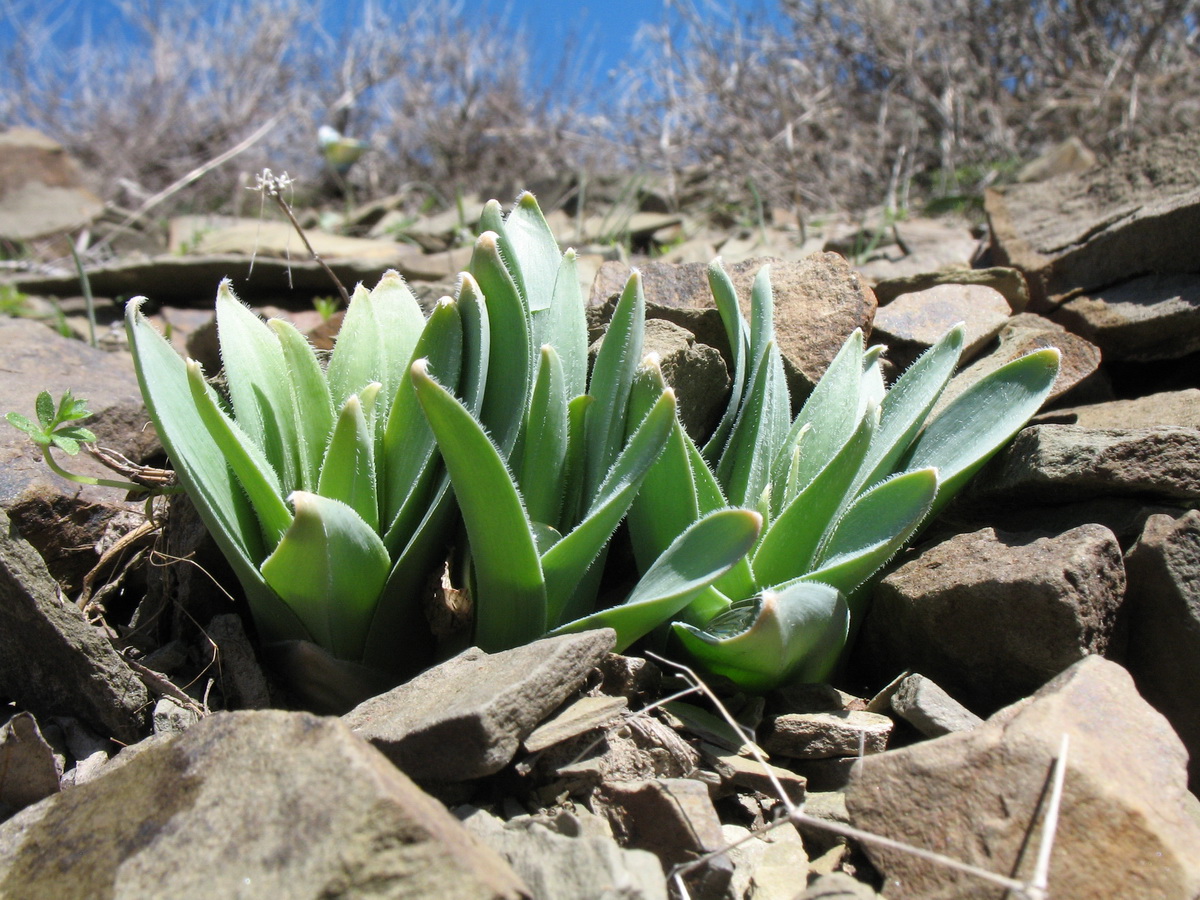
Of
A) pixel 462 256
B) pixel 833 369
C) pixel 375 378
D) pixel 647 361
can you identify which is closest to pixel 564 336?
pixel 647 361

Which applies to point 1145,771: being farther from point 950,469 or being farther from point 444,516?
point 444,516

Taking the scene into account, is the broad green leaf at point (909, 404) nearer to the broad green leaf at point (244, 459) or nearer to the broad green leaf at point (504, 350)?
the broad green leaf at point (504, 350)

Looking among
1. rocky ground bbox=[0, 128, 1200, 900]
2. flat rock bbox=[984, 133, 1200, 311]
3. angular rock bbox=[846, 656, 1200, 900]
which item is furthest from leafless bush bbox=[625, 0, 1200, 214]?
angular rock bbox=[846, 656, 1200, 900]


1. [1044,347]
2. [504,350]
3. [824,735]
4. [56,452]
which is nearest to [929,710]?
[824,735]

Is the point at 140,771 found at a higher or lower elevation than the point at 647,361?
lower

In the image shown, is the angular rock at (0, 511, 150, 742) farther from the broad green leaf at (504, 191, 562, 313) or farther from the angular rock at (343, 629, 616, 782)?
the broad green leaf at (504, 191, 562, 313)

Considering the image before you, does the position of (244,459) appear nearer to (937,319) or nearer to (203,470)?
(203,470)

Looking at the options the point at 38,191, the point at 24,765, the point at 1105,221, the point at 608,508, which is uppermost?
the point at 38,191
